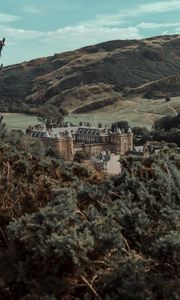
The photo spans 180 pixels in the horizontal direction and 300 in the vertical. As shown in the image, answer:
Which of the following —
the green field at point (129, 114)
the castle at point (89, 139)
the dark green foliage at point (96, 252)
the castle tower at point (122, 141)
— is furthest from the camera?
the green field at point (129, 114)

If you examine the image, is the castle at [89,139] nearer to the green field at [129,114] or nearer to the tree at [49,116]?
the green field at [129,114]

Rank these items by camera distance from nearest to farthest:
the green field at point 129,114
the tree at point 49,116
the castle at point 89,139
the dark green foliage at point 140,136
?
the castle at point 89,139
the dark green foliage at point 140,136
the tree at point 49,116
the green field at point 129,114

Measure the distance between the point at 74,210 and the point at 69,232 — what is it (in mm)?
689

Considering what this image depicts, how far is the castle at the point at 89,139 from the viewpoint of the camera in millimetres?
84750

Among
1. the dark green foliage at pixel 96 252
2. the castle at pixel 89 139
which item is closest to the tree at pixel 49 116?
the castle at pixel 89 139

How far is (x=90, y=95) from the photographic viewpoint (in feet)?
590

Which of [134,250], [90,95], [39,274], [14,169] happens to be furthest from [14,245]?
[90,95]

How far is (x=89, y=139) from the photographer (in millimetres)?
95438

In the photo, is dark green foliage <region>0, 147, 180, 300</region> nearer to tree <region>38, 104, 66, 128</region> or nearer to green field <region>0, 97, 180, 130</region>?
green field <region>0, 97, 180, 130</region>

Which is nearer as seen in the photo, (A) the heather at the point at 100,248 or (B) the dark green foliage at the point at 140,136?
(A) the heather at the point at 100,248

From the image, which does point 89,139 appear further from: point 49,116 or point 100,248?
point 100,248

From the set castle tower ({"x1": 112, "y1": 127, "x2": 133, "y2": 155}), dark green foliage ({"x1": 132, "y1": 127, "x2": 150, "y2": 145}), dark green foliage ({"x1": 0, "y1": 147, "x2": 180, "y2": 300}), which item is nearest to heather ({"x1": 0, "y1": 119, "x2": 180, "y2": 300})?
dark green foliage ({"x1": 0, "y1": 147, "x2": 180, "y2": 300})

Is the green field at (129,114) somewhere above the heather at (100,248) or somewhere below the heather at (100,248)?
above

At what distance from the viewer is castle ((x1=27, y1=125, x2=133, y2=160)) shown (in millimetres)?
84750
